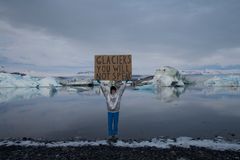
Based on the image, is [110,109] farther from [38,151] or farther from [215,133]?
[215,133]

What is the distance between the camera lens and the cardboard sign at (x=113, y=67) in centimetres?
789

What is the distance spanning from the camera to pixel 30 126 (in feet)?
35.1

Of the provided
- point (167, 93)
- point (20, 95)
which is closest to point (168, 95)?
point (167, 93)

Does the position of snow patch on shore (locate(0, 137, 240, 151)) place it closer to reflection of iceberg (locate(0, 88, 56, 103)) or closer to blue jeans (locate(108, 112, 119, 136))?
blue jeans (locate(108, 112, 119, 136))

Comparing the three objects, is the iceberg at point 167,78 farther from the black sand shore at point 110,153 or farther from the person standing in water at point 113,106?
the black sand shore at point 110,153

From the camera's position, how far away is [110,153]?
5918mm

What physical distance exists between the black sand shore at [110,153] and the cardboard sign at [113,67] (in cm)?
240

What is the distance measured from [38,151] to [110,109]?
2.55 meters

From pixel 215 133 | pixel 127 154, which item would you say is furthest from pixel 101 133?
pixel 215 133

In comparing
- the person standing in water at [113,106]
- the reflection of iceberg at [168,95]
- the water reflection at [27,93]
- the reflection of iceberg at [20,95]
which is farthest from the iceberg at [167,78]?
the person standing in water at [113,106]

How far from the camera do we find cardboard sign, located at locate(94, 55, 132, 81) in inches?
311

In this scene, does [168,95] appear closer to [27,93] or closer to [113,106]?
[27,93]

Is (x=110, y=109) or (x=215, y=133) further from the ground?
(x=110, y=109)

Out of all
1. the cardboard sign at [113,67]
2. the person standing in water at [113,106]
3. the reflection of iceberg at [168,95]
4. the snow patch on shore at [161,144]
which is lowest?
the snow patch on shore at [161,144]
